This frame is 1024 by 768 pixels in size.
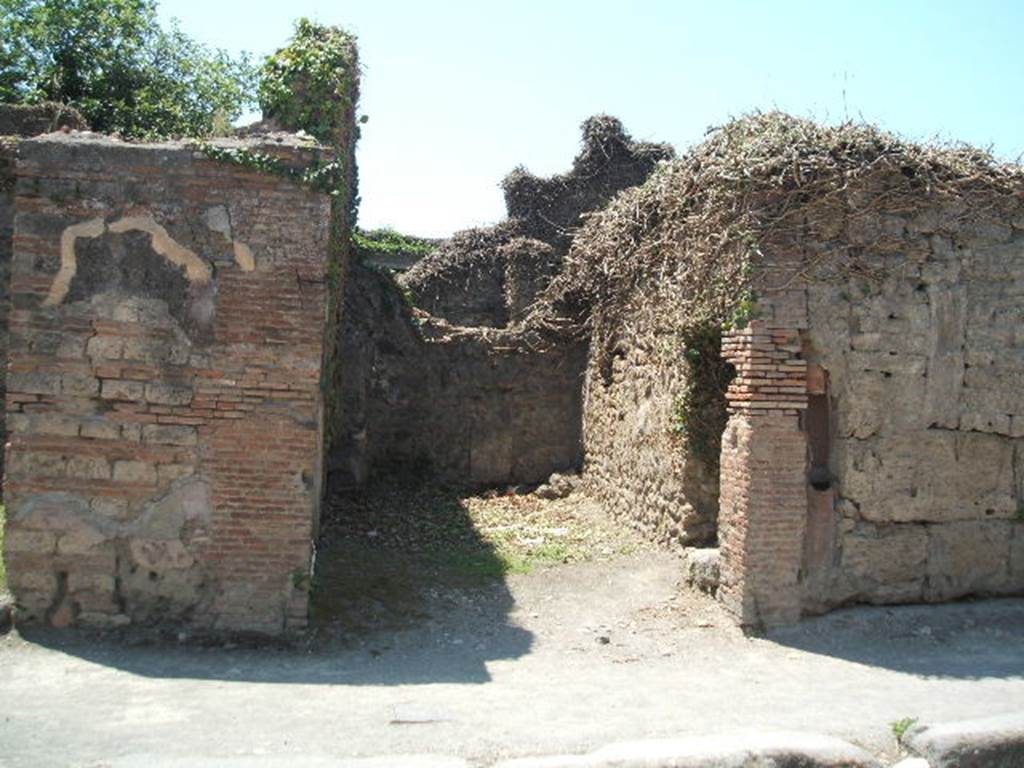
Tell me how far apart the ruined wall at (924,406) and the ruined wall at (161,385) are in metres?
4.16

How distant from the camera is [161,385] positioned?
20.3 feet

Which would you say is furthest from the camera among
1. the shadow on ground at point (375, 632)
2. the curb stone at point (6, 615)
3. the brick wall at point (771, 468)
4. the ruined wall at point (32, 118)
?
the ruined wall at point (32, 118)

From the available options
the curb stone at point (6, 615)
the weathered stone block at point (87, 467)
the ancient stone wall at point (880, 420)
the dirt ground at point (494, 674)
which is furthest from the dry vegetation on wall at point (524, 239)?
the curb stone at point (6, 615)

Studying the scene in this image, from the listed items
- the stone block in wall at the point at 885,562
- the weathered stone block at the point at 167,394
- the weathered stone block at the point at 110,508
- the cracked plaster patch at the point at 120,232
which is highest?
the cracked plaster patch at the point at 120,232

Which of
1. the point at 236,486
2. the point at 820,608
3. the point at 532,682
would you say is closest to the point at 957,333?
→ the point at 820,608

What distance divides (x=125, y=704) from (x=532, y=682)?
2.53m

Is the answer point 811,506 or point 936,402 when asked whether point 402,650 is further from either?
point 936,402

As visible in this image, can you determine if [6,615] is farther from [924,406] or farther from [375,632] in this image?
[924,406]

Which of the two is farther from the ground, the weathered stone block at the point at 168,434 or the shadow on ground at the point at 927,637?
the weathered stone block at the point at 168,434

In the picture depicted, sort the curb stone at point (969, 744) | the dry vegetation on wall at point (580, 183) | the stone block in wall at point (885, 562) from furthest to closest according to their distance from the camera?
the dry vegetation on wall at point (580, 183)
the stone block in wall at point (885, 562)
the curb stone at point (969, 744)

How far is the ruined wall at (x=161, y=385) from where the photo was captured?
6102 millimetres

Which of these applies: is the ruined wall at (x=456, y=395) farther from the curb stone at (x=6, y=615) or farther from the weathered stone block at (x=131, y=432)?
the curb stone at (x=6, y=615)

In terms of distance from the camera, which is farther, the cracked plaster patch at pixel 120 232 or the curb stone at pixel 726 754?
the cracked plaster patch at pixel 120 232

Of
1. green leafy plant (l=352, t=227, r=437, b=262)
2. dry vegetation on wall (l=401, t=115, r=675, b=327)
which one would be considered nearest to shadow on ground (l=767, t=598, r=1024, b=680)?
dry vegetation on wall (l=401, t=115, r=675, b=327)
